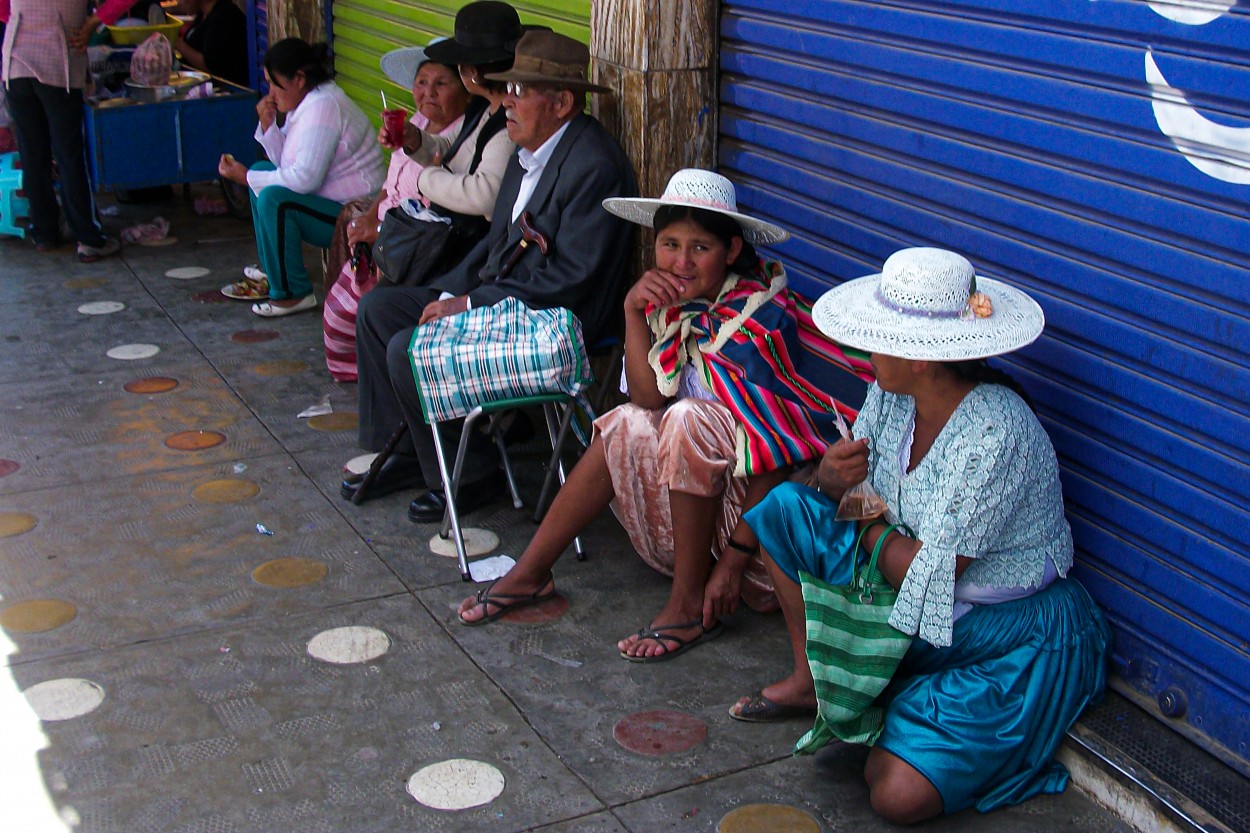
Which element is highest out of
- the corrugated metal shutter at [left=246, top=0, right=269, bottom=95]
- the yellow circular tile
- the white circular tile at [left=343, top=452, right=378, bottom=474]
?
the corrugated metal shutter at [left=246, top=0, right=269, bottom=95]

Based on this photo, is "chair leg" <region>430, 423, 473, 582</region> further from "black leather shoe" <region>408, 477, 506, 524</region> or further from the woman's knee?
the woman's knee

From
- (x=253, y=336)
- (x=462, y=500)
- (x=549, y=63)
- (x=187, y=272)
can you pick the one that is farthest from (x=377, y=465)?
(x=187, y=272)

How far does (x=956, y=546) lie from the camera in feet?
9.50

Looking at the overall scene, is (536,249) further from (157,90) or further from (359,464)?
(157,90)

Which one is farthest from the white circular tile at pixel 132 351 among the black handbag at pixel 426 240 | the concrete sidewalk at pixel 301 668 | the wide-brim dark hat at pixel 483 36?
the wide-brim dark hat at pixel 483 36

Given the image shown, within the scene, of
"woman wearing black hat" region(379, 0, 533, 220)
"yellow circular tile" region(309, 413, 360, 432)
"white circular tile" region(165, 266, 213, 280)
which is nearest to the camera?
"woman wearing black hat" region(379, 0, 533, 220)

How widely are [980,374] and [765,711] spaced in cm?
100

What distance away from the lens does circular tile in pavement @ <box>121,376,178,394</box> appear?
5.37 metres

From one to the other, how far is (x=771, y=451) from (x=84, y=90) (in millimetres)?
5054

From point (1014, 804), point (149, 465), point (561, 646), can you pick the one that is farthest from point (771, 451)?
point (149, 465)

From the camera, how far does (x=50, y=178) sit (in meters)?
7.09

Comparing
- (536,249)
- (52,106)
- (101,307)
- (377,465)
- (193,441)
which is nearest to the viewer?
(536,249)

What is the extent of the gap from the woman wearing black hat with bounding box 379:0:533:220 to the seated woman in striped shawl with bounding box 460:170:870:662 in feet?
2.79

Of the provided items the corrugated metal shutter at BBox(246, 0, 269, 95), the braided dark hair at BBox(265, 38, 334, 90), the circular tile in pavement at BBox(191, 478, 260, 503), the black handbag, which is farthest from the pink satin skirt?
the corrugated metal shutter at BBox(246, 0, 269, 95)
